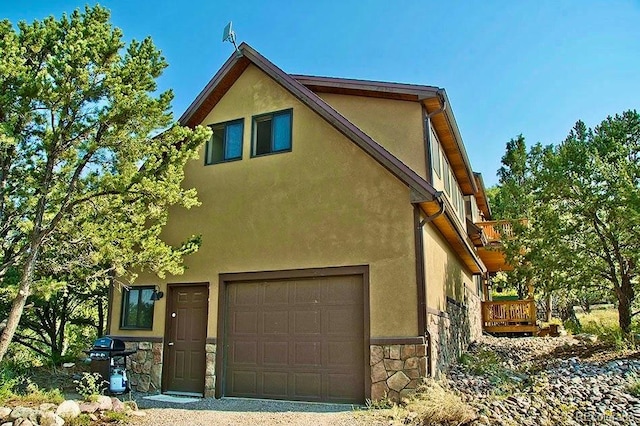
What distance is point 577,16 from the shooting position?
9375 mm

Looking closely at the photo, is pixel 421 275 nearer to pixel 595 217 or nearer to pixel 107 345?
pixel 107 345

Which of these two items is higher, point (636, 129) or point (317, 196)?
point (636, 129)

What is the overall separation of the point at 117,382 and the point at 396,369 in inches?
214

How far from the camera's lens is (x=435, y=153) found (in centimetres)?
1135

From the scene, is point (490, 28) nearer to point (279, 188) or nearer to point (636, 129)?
point (279, 188)

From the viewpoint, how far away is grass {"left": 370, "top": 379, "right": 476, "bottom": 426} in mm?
6941

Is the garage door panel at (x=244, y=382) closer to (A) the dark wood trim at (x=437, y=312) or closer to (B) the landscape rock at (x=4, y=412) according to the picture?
(A) the dark wood trim at (x=437, y=312)

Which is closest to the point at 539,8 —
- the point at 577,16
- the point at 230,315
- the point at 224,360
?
the point at 577,16

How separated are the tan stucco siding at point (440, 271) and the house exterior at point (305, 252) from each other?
7cm

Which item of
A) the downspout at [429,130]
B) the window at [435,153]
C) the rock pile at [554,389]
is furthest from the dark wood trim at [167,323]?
the window at [435,153]

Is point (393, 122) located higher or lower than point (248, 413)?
higher

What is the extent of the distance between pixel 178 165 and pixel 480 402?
6.64 meters

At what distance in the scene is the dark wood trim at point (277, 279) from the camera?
8680mm

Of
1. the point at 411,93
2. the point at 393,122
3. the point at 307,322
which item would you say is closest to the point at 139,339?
the point at 307,322
